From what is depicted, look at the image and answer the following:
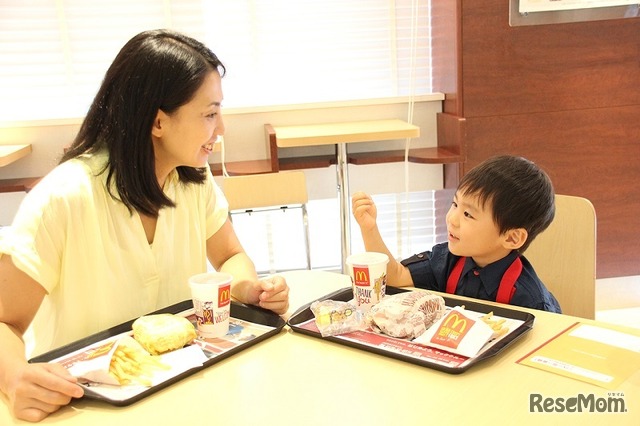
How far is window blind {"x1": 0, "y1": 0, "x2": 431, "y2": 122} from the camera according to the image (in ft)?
11.3

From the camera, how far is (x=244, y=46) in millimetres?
3580

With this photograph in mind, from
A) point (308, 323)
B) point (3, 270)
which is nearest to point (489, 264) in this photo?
point (308, 323)

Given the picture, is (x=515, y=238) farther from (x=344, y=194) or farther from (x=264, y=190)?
(x=344, y=194)

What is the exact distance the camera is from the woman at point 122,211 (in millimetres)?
1204

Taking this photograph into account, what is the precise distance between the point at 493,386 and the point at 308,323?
41 centimetres

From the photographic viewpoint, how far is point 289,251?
12.7ft

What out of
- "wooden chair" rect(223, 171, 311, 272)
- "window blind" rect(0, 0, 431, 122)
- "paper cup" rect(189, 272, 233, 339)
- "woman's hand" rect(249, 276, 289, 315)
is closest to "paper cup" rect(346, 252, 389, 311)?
"woman's hand" rect(249, 276, 289, 315)

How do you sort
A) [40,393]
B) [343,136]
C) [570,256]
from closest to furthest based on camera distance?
[40,393] < [570,256] < [343,136]

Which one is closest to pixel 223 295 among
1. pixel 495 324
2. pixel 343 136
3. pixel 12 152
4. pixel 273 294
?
pixel 273 294

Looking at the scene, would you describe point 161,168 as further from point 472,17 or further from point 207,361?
point 472,17

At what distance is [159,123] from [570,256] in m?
1.12

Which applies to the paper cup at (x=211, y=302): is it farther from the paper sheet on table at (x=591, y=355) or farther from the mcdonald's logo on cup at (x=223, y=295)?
the paper sheet on table at (x=591, y=355)

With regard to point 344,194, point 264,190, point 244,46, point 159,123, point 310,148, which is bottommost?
point 344,194

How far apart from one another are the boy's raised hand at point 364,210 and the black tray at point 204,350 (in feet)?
1.10
